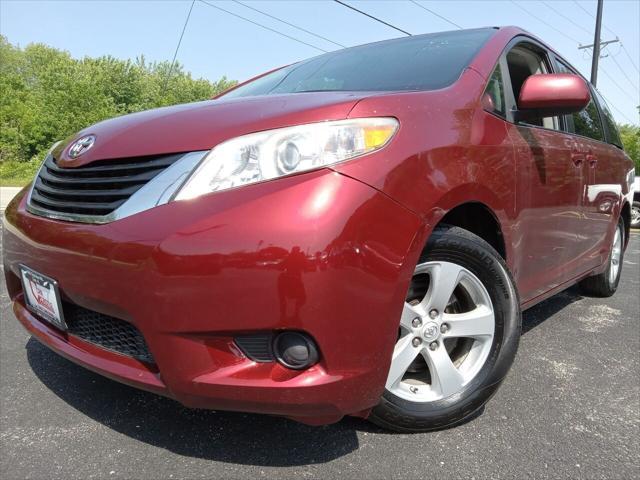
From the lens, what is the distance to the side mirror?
2068 millimetres

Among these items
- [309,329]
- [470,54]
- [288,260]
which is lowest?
[309,329]

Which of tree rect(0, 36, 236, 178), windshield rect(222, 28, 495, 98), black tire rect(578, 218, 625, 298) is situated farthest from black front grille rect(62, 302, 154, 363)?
tree rect(0, 36, 236, 178)

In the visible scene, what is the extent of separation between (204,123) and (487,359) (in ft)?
4.27

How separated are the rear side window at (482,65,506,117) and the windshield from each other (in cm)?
13

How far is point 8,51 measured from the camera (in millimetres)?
52781

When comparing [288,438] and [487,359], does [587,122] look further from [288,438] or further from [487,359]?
[288,438]

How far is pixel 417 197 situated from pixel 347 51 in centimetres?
161

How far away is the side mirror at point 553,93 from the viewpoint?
2.07 m

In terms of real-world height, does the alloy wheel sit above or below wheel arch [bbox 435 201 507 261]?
below

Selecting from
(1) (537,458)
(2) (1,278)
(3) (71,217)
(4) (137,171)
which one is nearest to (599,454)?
(1) (537,458)

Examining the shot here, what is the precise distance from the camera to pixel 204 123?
1.56 metres

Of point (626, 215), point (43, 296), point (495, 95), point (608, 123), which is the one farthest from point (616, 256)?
point (43, 296)

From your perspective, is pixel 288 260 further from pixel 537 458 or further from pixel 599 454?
pixel 599 454

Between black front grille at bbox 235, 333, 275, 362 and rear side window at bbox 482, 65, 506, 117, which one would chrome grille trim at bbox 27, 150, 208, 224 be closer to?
black front grille at bbox 235, 333, 275, 362
